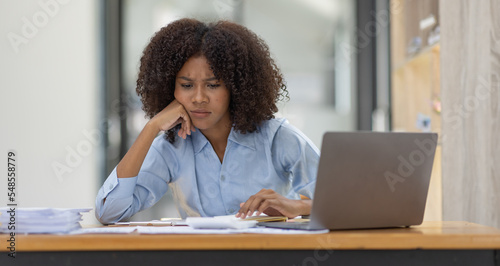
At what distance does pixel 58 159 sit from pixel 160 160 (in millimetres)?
1561

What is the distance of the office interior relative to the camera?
6.79 ft

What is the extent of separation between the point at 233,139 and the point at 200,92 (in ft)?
0.63

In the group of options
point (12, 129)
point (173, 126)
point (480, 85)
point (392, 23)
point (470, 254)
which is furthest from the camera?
point (392, 23)

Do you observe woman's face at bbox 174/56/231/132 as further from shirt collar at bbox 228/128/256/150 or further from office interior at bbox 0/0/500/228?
office interior at bbox 0/0/500/228

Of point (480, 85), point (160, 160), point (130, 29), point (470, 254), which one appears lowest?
point (470, 254)

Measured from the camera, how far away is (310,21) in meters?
4.36

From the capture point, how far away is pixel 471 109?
6.75 feet

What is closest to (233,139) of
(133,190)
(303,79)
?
(133,190)

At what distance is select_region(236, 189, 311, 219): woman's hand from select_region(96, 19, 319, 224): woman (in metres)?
0.22

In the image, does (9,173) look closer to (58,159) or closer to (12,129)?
(12,129)

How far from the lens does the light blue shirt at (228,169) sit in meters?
1.90

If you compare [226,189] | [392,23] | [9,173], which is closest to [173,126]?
[226,189]

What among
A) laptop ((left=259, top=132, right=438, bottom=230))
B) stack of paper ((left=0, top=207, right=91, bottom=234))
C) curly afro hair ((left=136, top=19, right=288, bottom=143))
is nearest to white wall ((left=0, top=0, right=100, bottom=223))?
curly afro hair ((left=136, top=19, right=288, bottom=143))

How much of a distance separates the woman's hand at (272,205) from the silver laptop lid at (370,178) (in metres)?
0.31
